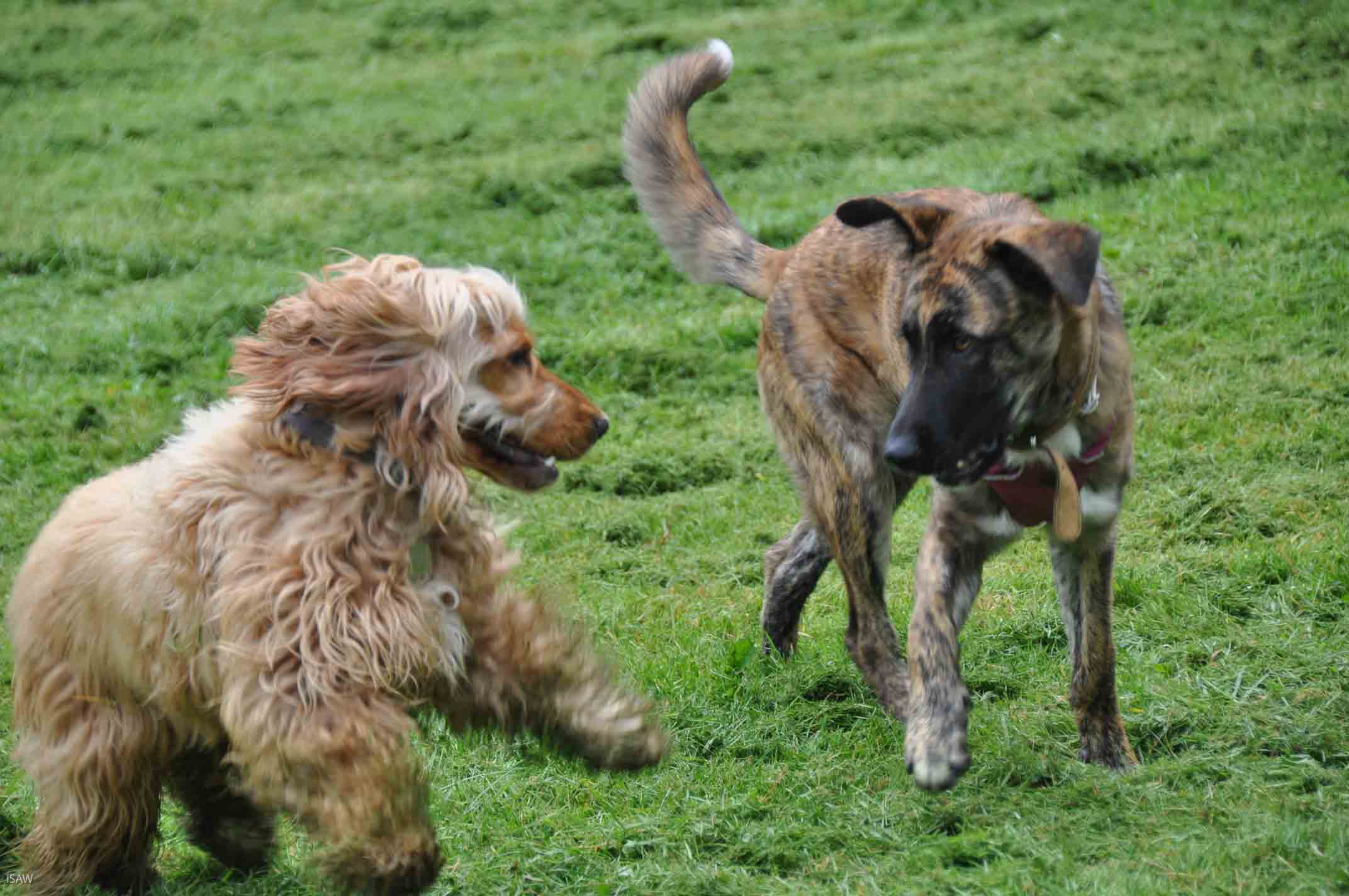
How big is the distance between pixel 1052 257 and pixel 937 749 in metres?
1.53

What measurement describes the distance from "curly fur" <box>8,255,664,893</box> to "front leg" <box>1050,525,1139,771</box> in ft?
5.48

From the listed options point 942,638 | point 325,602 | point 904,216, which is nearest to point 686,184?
point 904,216

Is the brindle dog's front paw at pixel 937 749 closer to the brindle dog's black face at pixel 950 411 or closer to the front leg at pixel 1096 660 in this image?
the front leg at pixel 1096 660

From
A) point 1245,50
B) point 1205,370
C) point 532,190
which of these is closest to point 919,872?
point 1205,370

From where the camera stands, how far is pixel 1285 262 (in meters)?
9.01

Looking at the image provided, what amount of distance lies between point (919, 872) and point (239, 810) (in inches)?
83.1

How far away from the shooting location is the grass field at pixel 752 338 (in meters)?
4.42

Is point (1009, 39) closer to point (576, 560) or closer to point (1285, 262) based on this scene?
point (1285, 262)

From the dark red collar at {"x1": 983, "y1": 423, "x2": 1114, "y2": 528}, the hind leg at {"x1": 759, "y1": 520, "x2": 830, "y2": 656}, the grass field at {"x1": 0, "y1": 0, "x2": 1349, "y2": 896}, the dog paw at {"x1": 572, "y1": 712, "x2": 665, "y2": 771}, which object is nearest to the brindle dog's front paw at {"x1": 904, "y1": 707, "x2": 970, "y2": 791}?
the grass field at {"x1": 0, "y1": 0, "x2": 1349, "y2": 896}

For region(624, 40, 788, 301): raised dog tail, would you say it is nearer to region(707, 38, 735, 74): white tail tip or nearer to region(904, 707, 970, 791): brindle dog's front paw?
region(707, 38, 735, 74): white tail tip

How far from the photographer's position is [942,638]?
4.65m

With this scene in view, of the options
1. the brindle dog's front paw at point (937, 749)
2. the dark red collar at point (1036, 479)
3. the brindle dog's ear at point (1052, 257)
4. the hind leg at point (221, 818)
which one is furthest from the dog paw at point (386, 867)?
the brindle dog's ear at point (1052, 257)

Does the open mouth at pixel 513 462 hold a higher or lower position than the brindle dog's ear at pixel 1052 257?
lower

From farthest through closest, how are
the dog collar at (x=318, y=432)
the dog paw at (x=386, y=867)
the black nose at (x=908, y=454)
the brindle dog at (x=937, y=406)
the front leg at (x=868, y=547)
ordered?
1. the front leg at (x=868, y=547)
2. the brindle dog at (x=937, y=406)
3. the black nose at (x=908, y=454)
4. the dog collar at (x=318, y=432)
5. the dog paw at (x=386, y=867)
